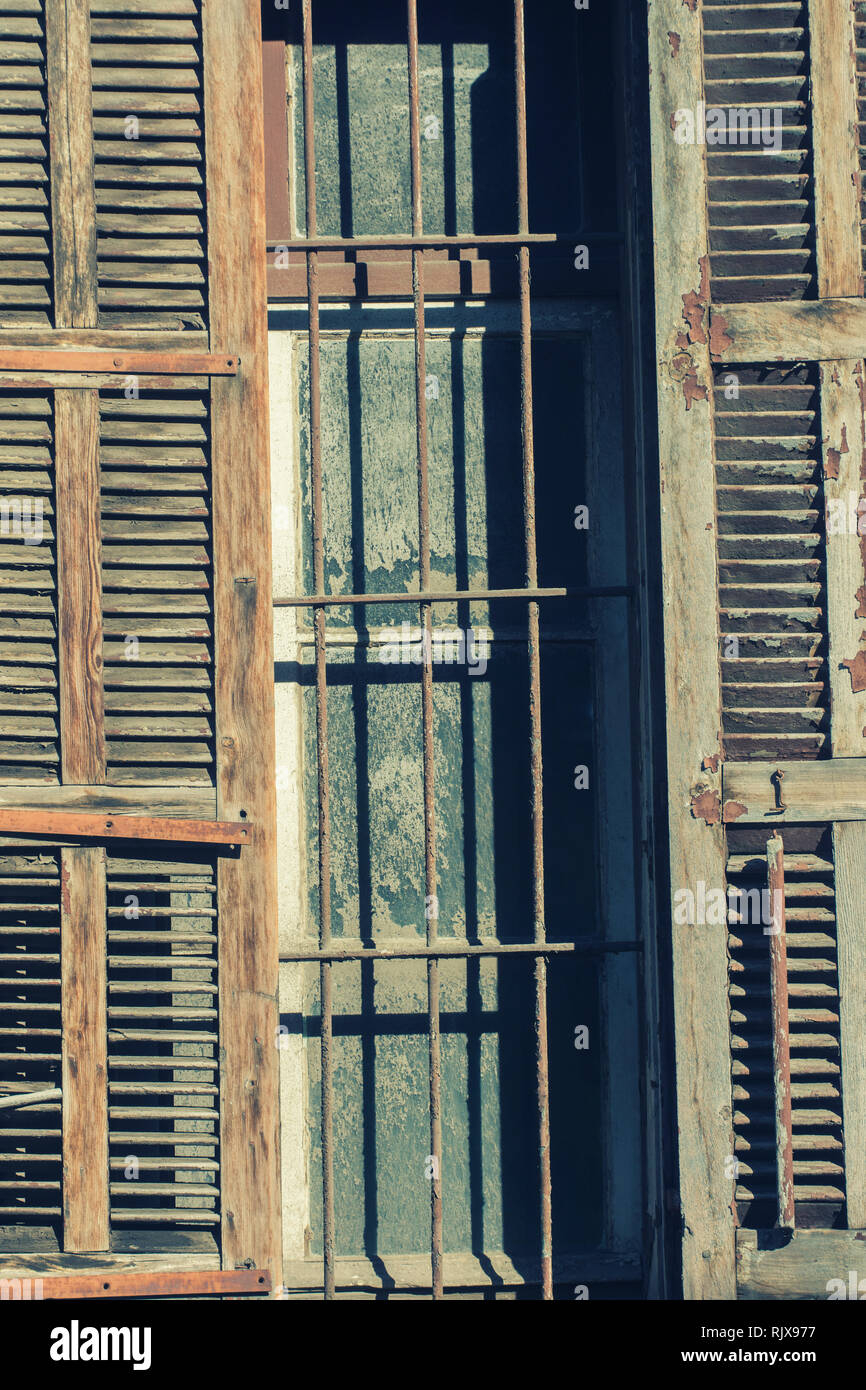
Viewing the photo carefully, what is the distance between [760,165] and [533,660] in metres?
1.33

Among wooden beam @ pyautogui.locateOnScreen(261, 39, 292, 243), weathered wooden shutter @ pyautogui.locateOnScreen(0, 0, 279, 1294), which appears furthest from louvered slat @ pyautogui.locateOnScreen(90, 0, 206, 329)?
wooden beam @ pyautogui.locateOnScreen(261, 39, 292, 243)

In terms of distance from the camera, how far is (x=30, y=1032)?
263 centimetres

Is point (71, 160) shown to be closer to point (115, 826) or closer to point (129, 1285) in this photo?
point (115, 826)

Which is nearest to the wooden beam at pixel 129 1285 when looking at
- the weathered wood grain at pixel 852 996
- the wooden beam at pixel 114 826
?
the wooden beam at pixel 114 826

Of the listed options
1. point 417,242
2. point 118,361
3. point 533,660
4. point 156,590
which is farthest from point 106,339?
point 533,660

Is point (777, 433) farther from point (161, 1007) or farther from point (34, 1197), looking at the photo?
point (34, 1197)

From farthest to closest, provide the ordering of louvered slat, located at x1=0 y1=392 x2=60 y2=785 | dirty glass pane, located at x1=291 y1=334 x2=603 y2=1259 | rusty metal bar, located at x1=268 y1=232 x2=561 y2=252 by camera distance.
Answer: dirty glass pane, located at x1=291 y1=334 x2=603 y2=1259 → rusty metal bar, located at x1=268 y1=232 x2=561 y2=252 → louvered slat, located at x1=0 y1=392 x2=60 y2=785

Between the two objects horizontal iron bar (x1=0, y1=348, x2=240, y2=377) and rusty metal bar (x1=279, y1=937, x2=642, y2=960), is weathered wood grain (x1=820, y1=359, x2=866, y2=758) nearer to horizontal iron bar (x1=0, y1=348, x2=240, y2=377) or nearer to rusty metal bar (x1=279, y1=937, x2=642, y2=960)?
rusty metal bar (x1=279, y1=937, x2=642, y2=960)

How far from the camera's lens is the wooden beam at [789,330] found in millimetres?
2705

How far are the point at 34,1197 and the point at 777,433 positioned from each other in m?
2.55

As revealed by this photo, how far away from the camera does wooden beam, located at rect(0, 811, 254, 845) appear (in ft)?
8.60

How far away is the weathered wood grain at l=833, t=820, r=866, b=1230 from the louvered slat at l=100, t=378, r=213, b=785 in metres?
1.53

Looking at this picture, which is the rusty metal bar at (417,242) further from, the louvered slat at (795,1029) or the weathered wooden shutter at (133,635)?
the louvered slat at (795,1029)
